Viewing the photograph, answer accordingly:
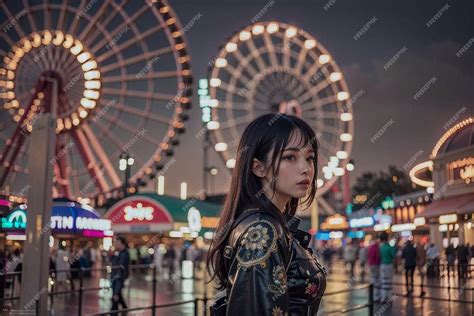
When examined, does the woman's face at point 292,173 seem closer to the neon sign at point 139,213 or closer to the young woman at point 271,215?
the young woman at point 271,215

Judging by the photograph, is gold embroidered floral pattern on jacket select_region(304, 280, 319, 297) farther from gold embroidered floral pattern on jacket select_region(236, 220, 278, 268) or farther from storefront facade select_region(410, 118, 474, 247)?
storefront facade select_region(410, 118, 474, 247)

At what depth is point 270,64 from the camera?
98.4ft

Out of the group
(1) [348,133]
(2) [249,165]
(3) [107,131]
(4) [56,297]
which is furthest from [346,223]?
(2) [249,165]

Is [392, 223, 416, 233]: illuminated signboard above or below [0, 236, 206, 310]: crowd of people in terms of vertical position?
above

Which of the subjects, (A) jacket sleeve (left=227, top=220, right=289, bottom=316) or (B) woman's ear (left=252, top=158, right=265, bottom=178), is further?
(B) woman's ear (left=252, top=158, right=265, bottom=178)

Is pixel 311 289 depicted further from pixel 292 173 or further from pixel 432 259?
pixel 432 259

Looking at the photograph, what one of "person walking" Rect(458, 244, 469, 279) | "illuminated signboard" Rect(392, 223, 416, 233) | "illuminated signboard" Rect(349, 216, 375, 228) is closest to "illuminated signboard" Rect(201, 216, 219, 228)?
"person walking" Rect(458, 244, 469, 279)

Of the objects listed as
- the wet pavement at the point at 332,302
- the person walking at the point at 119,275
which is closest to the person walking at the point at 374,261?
the wet pavement at the point at 332,302

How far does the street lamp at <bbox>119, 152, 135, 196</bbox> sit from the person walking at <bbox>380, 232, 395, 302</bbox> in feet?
42.9

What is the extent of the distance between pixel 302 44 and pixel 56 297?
19308 millimetres

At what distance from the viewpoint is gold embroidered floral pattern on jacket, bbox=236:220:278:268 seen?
1.62 meters

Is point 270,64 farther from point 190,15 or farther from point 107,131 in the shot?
point 107,131

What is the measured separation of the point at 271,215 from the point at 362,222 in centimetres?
3999

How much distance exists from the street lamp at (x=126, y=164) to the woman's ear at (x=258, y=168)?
71.2ft
